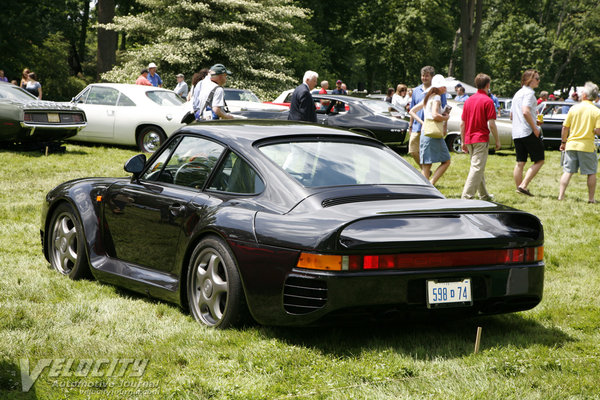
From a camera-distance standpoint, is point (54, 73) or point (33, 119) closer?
point (33, 119)

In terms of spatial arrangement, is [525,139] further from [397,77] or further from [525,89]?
[397,77]

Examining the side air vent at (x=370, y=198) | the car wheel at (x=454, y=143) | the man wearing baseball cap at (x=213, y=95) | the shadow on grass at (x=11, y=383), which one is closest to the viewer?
the shadow on grass at (x=11, y=383)

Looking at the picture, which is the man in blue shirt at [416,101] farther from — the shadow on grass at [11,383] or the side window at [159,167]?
the shadow on grass at [11,383]

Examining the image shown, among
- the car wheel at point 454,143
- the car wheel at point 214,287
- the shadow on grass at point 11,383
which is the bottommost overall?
the car wheel at point 454,143

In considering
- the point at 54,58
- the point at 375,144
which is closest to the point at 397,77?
the point at 54,58

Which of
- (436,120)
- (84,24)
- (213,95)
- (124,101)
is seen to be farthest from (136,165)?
(84,24)

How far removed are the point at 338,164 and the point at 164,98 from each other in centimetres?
1189

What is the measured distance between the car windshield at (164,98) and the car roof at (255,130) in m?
10.6

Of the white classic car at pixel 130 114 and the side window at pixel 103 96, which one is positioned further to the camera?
the side window at pixel 103 96

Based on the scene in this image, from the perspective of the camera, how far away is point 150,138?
51.6 feet

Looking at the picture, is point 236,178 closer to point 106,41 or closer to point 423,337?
point 423,337

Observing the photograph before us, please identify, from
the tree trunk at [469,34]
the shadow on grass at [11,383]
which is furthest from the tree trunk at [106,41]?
the shadow on grass at [11,383]

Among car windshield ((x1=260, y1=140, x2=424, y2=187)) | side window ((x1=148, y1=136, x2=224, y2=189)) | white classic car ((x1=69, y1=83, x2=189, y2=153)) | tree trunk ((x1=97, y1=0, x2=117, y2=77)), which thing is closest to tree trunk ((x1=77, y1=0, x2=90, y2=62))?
tree trunk ((x1=97, y1=0, x2=117, y2=77))

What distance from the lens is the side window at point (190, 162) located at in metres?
5.20
